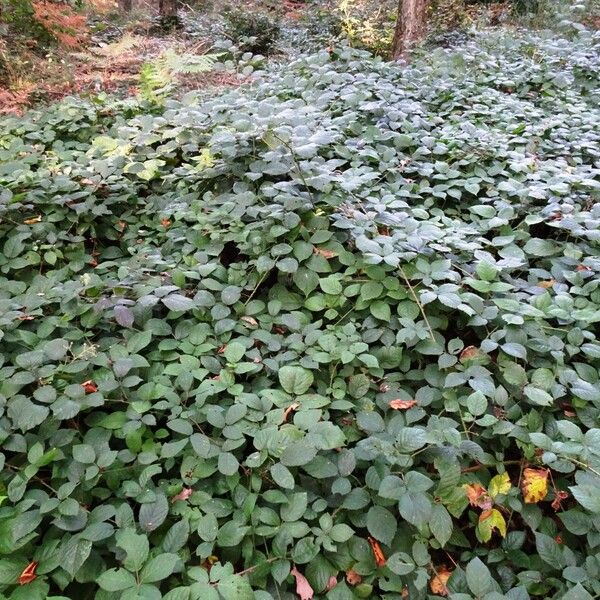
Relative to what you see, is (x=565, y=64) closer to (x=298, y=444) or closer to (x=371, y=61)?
(x=371, y=61)

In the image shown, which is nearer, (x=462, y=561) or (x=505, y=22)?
(x=462, y=561)

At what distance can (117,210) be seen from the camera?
292 cm

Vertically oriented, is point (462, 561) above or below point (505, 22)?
below

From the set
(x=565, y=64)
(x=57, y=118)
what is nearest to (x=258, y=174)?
(x=57, y=118)

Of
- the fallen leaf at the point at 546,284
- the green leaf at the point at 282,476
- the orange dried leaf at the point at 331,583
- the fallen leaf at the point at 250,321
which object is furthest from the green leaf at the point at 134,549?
the fallen leaf at the point at 546,284

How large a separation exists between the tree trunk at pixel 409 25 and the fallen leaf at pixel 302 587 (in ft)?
19.9

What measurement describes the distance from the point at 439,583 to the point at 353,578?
28 centimetres

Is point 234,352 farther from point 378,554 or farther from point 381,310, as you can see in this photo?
point 378,554

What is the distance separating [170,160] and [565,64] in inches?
166

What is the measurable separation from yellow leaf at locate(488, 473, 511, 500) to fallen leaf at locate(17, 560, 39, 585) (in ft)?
4.90

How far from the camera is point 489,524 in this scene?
5.13ft

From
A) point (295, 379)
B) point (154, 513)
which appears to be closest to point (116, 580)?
point (154, 513)

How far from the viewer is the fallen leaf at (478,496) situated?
5.24ft

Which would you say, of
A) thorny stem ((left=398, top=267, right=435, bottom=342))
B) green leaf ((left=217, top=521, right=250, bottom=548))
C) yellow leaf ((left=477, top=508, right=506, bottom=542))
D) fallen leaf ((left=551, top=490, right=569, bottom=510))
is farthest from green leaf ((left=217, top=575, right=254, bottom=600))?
thorny stem ((left=398, top=267, right=435, bottom=342))
